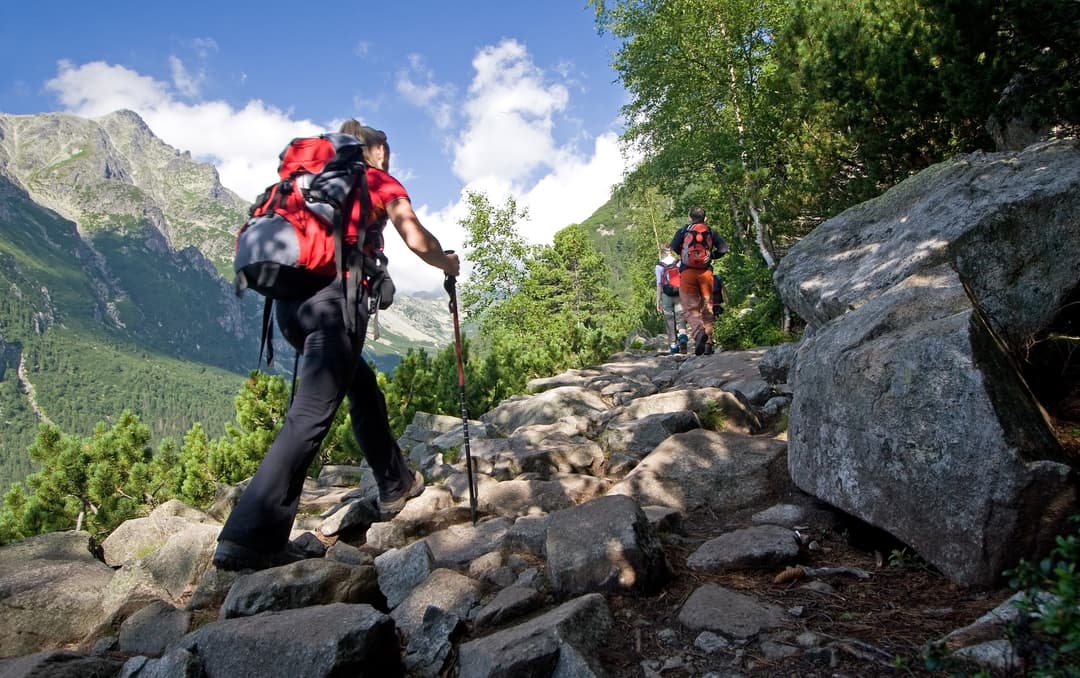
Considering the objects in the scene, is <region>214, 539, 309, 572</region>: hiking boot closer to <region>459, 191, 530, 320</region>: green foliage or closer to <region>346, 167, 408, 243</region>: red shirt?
<region>346, 167, 408, 243</region>: red shirt

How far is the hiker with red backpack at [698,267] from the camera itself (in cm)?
1229

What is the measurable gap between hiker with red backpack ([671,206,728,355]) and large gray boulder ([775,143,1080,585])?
270 inches

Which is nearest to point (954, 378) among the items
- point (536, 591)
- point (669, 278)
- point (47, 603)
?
point (536, 591)

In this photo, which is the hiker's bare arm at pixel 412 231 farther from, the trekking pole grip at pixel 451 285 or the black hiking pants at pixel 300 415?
the black hiking pants at pixel 300 415

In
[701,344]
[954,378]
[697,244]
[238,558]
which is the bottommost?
[238,558]

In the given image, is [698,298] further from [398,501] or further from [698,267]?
[398,501]

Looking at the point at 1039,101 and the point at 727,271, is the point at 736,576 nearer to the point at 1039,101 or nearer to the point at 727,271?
the point at 1039,101

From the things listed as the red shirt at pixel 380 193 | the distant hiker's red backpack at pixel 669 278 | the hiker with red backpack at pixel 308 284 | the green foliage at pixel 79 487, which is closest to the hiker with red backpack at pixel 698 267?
the distant hiker's red backpack at pixel 669 278

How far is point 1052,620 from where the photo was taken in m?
1.33

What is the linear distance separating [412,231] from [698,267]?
945cm

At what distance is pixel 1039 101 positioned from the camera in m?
5.22

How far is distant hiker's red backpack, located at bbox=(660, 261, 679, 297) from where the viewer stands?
1611 cm

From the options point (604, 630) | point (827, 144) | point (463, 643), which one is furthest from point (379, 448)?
point (827, 144)

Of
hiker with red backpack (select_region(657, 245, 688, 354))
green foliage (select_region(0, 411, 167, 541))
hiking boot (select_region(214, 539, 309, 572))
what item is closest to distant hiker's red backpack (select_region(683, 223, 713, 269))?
hiker with red backpack (select_region(657, 245, 688, 354))
